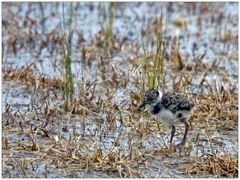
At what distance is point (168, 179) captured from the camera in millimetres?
5383

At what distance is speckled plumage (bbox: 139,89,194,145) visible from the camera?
5.96 metres

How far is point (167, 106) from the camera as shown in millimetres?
5957

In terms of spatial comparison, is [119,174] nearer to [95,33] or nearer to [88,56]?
[88,56]

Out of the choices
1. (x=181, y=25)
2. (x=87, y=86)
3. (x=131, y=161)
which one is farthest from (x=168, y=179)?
(x=181, y=25)

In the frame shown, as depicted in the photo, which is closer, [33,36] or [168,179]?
[168,179]

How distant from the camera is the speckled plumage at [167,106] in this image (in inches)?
235

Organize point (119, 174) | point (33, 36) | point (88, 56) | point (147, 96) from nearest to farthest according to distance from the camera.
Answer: point (119, 174) < point (147, 96) < point (88, 56) < point (33, 36)

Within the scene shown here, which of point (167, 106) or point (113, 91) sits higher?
point (167, 106)

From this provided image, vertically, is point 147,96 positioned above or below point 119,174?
above

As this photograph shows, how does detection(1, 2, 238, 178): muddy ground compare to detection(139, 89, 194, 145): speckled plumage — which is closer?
detection(1, 2, 238, 178): muddy ground

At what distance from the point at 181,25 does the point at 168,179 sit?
579cm

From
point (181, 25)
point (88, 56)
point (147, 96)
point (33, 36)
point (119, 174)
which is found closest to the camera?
point (119, 174)

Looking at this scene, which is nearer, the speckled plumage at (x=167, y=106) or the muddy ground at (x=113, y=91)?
the muddy ground at (x=113, y=91)

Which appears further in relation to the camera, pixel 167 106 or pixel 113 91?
pixel 113 91
